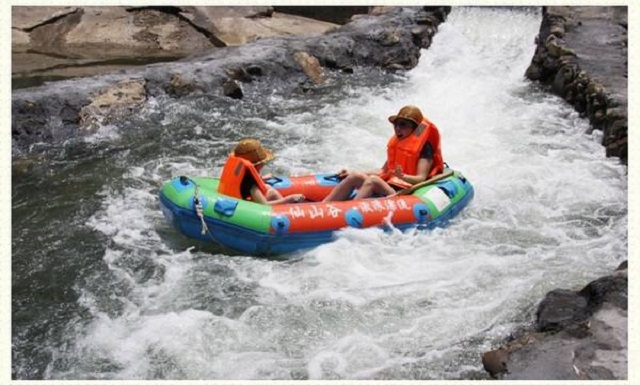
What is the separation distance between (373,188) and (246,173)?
1176 mm

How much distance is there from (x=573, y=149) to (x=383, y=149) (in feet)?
7.90

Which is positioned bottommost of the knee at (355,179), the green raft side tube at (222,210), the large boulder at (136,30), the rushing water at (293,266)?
the large boulder at (136,30)

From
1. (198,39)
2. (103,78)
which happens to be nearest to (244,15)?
(198,39)

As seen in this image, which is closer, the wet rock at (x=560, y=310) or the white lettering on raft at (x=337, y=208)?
the wet rock at (x=560, y=310)

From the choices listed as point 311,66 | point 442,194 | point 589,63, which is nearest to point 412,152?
point 442,194

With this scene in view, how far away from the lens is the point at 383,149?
8617 millimetres

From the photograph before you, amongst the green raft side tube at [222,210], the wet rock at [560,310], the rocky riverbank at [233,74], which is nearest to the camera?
the wet rock at [560,310]

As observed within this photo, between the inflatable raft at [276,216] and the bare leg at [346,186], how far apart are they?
25 centimetres

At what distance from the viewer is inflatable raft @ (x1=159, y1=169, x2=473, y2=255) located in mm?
5566

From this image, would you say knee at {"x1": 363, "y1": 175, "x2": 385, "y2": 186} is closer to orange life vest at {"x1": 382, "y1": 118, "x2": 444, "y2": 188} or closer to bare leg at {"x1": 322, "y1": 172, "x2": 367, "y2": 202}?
bare leg at {"x1": 322, "y1": 172, "x2": 367, "y2": 202}

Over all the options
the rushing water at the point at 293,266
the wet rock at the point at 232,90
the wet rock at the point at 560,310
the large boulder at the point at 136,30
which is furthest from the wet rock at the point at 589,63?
the wet rock at the point at 232,90

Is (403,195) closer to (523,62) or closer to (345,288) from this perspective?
(345,288)

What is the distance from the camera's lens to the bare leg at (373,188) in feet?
20.0

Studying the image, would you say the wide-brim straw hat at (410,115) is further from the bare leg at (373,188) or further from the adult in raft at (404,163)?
the bare leg at (373,188)
